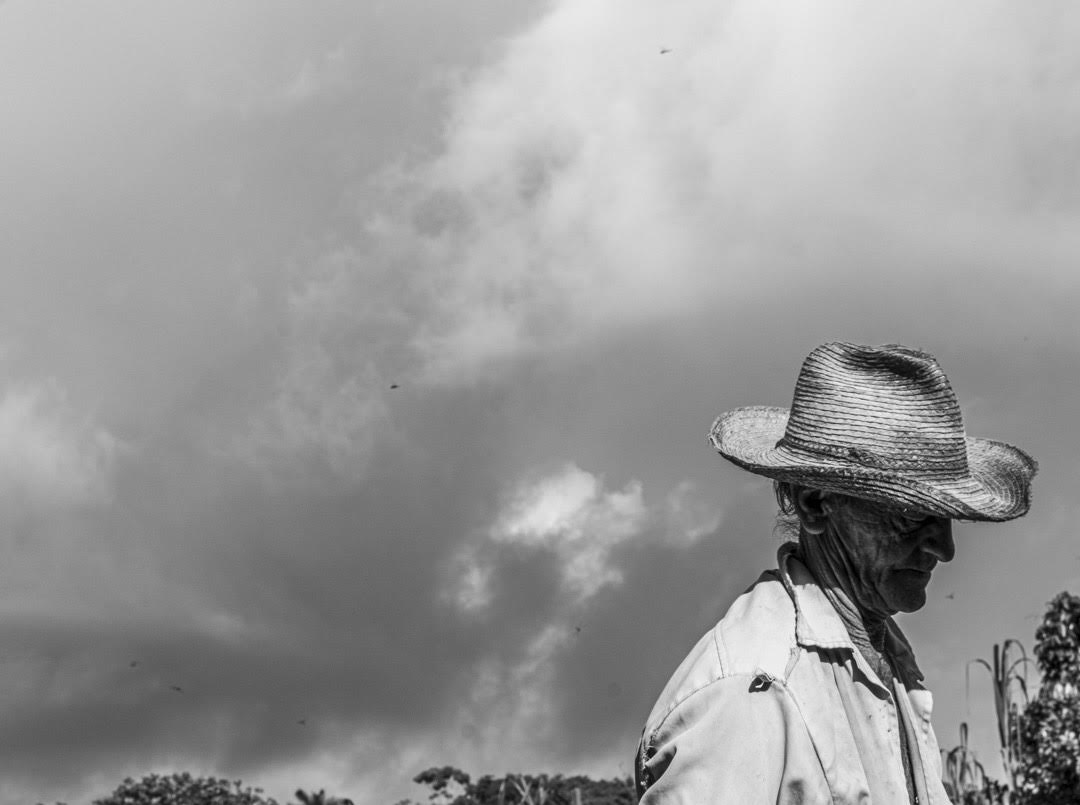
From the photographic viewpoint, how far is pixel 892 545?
111 inches

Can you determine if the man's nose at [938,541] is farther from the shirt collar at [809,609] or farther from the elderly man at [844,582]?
the shirt collar at [809,609]

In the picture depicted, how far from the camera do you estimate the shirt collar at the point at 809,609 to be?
2752 millimetres

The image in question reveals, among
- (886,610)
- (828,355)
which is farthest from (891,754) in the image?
(828,355)

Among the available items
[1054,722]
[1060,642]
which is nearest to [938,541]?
[1054,722]

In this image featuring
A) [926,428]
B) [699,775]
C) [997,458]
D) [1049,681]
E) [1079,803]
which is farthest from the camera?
[1049,681]

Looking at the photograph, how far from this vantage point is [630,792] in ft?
55.2

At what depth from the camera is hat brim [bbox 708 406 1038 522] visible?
2732mm

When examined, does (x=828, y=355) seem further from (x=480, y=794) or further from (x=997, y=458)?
(x=480, y=794)

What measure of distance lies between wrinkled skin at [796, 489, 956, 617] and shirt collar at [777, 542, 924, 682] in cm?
7

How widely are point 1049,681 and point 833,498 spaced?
30.0 ft

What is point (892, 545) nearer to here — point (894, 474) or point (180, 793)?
point (894, 474)

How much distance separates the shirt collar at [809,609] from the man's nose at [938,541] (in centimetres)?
21

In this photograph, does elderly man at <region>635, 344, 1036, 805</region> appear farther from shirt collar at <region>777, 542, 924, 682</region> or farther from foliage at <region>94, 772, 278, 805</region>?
foliage at <region>94, 772, 278, 805</region>

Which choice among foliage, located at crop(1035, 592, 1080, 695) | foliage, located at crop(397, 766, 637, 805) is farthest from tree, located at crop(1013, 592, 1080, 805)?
foliage, located at crop(397, 766, 637, 805)
